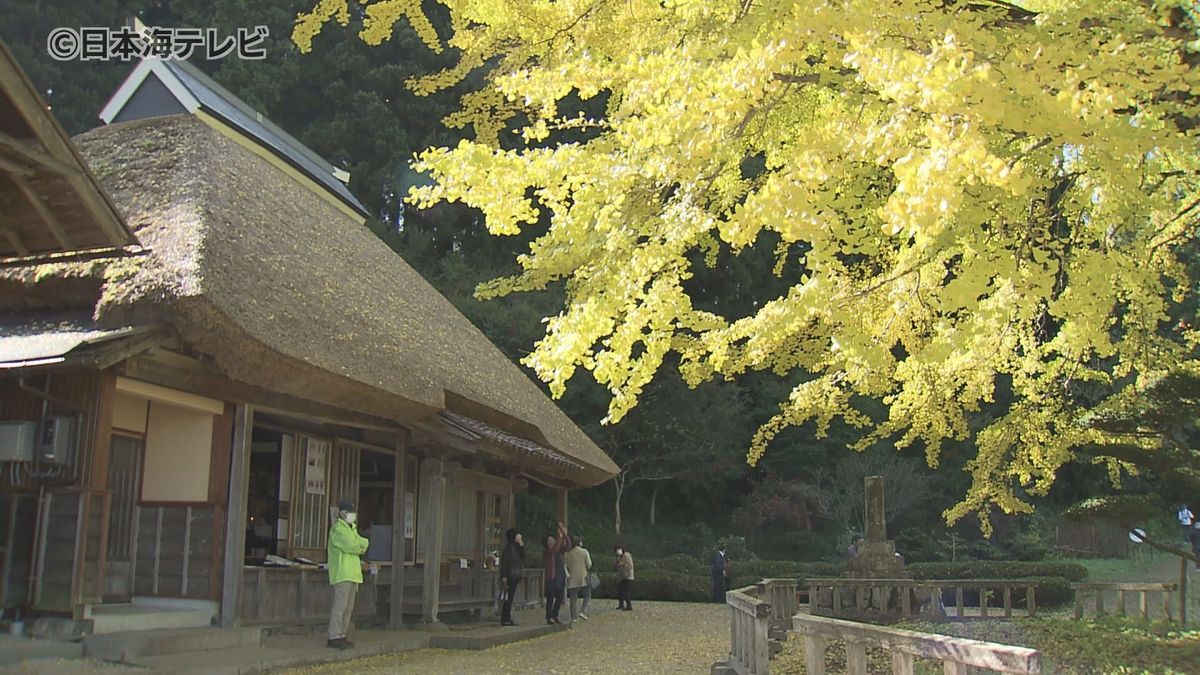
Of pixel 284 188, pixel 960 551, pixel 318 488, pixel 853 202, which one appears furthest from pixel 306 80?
pixel 853 202

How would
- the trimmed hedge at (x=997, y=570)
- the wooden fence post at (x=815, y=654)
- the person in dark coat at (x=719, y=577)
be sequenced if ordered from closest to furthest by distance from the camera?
the wooden fence post at (x=815, y=654), the person in dark coat at (x=719, y=577), the trimmed hedge at (x=997, y=570)

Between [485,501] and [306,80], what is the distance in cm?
1837

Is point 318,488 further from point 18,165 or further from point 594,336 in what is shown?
point 594,336

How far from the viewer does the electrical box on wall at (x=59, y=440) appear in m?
7.06

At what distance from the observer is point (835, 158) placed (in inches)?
171

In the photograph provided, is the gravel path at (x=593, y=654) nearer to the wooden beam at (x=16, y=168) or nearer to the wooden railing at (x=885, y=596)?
the wooden railing at (x=885, y=596)

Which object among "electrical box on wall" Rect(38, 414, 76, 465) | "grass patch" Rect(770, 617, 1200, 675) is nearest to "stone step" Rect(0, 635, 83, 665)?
"electrical box on wall" Rect(38, 414, 76, 465)

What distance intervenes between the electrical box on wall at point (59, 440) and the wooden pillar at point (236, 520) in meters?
1.37

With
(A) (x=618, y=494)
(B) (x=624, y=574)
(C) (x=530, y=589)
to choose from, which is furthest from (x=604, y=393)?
(C) (x=530, y=589)

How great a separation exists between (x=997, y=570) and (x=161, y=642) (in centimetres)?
1818

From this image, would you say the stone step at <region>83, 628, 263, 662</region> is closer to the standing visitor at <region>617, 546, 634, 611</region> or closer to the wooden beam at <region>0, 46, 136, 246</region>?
→ the wooden beam at <region>0, 46, 136, 246</region>

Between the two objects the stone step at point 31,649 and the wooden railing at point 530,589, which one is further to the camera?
the wooden railing at point 530,589

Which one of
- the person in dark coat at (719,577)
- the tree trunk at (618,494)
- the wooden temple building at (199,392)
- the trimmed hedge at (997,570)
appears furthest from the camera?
the tree trunk at (618,494)

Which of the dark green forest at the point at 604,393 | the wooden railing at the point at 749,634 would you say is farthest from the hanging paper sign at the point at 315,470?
the dark green forest at the point at 604,393
